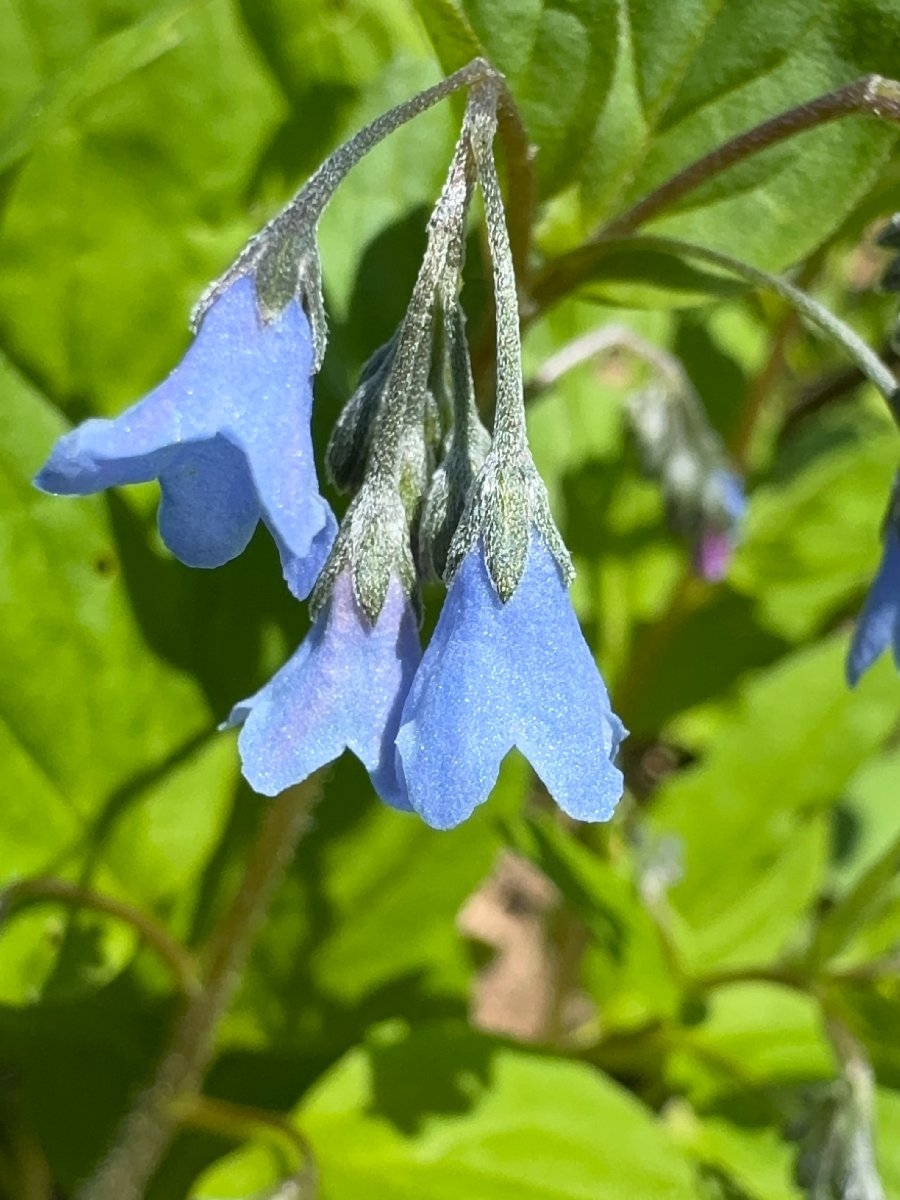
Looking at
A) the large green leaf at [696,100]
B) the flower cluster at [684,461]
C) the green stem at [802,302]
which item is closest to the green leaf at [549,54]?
the large green leaf at [696,100]

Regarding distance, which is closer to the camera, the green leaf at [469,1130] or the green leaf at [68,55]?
the green leaf at [68,55]

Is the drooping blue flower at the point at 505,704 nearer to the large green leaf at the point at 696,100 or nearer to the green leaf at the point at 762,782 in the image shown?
the large green leaf at the point at 696,100

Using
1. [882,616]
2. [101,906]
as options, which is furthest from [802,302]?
[101,906]

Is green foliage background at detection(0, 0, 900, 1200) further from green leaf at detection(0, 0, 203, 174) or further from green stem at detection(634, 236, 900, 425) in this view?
green stem at detection(634, 236, 900, 425)

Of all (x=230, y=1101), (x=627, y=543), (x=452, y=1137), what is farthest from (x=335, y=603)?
(x=627, y=543)

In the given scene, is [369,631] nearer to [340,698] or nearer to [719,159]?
[340,698]

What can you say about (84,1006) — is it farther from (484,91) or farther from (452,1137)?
(484,91)

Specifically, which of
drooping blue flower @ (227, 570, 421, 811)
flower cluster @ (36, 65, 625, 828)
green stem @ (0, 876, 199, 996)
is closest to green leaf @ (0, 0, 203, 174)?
flower cluster @ (36, 65, 625, 828)
